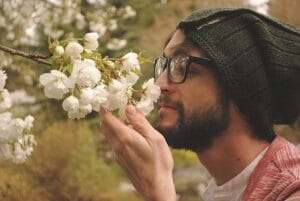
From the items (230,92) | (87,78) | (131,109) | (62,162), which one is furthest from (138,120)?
(62,162)

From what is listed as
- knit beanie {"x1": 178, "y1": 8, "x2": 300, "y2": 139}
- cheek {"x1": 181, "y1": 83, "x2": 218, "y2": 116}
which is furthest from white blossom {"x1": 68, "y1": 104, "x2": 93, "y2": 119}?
knit beanie {"x1": 178, "y1": 8, "x2": 300, "y2": 139}

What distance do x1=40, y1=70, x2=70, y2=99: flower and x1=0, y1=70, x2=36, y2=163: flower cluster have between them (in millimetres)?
211

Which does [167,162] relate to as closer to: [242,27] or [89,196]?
[242,27]

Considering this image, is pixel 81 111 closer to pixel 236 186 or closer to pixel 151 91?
pixel 151 91

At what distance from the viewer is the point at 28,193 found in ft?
11.7

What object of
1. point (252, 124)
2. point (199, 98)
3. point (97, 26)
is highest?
point (199, 98)

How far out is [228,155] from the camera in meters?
1.97

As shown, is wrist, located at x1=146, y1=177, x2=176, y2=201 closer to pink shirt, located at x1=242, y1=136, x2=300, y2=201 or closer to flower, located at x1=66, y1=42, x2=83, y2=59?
pink shirt, located at x1=242, y1=136, x2=300, y2=201

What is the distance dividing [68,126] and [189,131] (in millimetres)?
3335

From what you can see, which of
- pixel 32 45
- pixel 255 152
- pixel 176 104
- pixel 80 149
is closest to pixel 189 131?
pixel 176 104

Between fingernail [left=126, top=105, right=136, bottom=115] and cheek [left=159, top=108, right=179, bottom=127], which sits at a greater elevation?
fingernail [left=126, top=105, right=136, bottom=115]

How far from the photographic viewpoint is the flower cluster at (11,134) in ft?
5.59

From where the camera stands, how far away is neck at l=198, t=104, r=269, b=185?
1.97 metres

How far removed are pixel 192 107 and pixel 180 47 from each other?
0.69 ft
